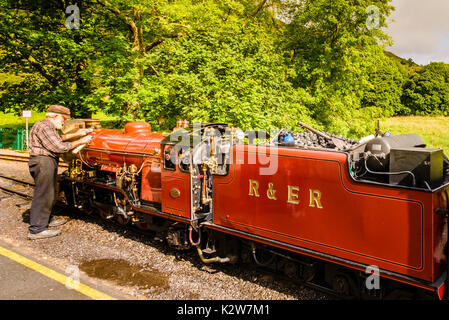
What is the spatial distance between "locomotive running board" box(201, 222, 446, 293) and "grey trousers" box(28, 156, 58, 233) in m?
3.59

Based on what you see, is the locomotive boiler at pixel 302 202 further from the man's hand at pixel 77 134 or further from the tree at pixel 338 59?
the tree at pixel 338 59

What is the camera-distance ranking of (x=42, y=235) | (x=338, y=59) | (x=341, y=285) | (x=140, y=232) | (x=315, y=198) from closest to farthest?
(x=315, y=198)
(x=341, y=285)
(x=42, y=235)
(x=140, y=232)
(x=338, y=59)

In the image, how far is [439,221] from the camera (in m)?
3.26

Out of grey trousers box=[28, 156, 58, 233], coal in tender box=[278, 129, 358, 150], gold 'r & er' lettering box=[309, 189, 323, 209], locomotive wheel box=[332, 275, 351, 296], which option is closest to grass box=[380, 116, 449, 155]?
coal in tender box=[278, 129, 358, 150]

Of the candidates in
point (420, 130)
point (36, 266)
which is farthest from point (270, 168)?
point (420, 130)

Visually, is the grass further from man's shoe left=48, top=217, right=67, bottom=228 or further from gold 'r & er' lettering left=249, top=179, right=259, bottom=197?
man's shoe left=48, top=217, right=67, bottom=228

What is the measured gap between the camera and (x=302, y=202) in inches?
160

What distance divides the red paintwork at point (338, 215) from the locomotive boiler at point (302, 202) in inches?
0.4

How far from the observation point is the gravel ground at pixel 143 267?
4.59m

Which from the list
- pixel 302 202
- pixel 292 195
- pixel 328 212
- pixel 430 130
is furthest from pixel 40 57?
pixel 430 130

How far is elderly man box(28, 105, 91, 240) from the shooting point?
6453 mm

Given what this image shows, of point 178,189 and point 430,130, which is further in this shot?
point 430,130

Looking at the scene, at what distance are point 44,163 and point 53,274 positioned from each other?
2.59 metres

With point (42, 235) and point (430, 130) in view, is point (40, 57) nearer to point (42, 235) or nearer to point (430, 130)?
point (42, 235)
